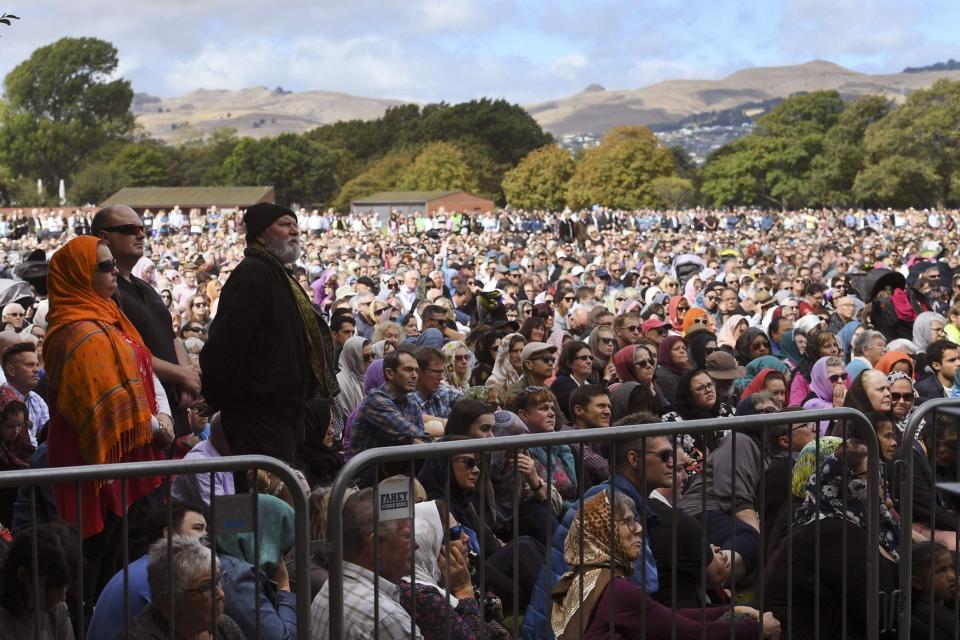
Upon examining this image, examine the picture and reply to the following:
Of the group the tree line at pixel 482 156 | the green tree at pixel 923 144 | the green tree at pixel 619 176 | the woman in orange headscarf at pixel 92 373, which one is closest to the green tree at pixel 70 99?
the tree line at pixel 482 156

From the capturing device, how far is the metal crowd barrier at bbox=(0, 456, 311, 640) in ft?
11.8

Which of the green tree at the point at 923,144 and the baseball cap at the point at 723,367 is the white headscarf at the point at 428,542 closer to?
the baseball cap at the point at 723,367

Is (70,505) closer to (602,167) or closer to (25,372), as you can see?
(25,372)

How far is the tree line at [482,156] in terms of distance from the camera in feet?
319

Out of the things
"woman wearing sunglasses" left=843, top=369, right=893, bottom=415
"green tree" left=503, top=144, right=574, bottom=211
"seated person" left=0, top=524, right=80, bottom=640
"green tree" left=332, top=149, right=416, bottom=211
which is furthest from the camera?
"green tree" left=332, top=149, right=416, bottom=211

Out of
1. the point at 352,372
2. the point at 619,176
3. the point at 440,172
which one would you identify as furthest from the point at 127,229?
the point at 440,172

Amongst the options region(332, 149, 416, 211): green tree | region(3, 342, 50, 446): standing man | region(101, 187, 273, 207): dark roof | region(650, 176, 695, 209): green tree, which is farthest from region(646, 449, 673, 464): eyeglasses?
region(332, 149, 416, 211): green tree

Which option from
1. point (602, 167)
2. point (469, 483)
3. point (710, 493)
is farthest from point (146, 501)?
point (602, 167)

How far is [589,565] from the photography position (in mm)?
4418

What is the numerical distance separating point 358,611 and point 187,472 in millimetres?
709

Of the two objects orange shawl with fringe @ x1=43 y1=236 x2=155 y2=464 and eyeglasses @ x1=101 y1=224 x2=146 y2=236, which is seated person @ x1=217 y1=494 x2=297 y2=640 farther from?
eyeglasses @ x1=101 y1=224 x2=146 y2=236

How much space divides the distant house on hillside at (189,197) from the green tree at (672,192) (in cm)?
3116

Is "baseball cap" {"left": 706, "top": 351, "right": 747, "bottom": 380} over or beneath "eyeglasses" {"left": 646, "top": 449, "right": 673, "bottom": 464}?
beneath

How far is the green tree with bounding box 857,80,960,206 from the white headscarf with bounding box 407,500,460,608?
94.3 m
